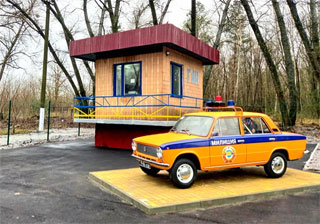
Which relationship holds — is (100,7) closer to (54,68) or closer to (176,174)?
(54,68)

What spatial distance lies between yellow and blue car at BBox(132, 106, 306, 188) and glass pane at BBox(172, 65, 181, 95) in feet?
19.3

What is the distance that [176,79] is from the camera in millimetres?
13477

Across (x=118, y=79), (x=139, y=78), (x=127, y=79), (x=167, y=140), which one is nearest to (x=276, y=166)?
(x=167, y=140)

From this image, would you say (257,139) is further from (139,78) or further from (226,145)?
(139,78)

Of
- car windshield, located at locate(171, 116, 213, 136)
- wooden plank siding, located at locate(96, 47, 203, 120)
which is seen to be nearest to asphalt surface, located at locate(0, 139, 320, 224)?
car windshield, located at locate(171, 116, 213, 136)

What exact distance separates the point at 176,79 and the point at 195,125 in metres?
6.76

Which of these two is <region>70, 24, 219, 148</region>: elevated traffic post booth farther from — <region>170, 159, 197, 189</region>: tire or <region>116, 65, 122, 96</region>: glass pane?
<region>170, 159, 197, 189</region>: tire

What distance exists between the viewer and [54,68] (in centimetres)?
4212

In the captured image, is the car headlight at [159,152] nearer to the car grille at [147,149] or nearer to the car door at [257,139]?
the car grille at [147,149]

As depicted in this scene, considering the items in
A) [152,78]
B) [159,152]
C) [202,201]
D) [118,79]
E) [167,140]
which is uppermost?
[118,79]

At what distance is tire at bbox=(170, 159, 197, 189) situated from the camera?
6.02 metres

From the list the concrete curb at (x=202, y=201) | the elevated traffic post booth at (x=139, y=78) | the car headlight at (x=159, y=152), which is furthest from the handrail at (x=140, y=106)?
the concrete curb at (x=202, y=201)

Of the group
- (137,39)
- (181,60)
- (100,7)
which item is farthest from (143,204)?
(100,7)

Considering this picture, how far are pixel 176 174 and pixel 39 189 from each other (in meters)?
3.27
